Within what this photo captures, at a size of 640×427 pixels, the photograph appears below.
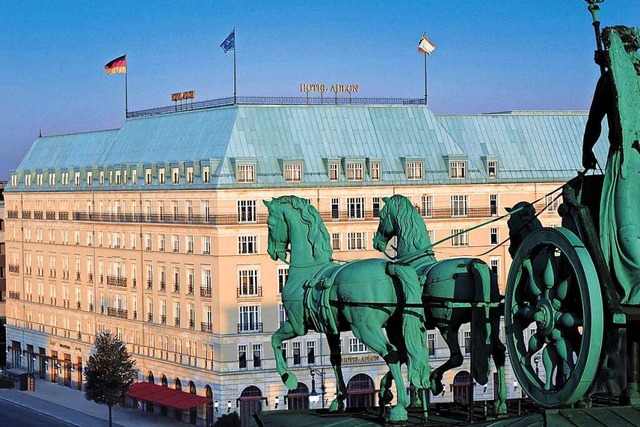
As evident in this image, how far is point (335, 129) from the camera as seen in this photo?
125 m

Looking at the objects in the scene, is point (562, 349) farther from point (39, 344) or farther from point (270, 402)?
point (39, 344)

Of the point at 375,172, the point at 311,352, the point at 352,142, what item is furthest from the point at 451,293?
the point at 352,142

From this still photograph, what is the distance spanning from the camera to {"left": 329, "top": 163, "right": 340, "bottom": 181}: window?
122250 mm

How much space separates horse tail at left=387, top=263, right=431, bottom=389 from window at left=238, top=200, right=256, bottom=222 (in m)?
72.9

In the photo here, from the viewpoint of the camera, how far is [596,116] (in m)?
40.7

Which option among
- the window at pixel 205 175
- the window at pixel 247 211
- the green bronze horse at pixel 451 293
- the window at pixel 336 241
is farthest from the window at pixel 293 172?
the green bronze horse at pixel 451 293

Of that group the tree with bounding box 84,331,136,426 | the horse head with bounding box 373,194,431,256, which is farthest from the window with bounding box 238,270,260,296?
the horse head with bounding box 373,194,431,256

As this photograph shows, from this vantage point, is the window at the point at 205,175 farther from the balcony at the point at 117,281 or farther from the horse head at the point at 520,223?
the horse head at the point at 520,223

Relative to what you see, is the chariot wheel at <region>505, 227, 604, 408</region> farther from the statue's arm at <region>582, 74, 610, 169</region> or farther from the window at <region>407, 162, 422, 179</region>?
the window at <region>407, 162, 422, 179</region>

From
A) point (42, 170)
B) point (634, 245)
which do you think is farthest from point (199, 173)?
point (634, 245)

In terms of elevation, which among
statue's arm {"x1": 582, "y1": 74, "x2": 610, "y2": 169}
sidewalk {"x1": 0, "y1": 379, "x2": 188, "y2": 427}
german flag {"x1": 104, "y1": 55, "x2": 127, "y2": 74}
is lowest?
sidewalk {"x1": 0, "y1": 379, "x2": 188, "y2": 427}

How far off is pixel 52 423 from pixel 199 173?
18517 millimetres

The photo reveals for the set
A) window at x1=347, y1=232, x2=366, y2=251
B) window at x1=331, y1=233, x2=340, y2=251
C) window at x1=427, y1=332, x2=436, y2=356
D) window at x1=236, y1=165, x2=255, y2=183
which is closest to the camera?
window at x1=236, y1=165, x2=255, y2=183

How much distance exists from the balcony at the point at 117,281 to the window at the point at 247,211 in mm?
16728
